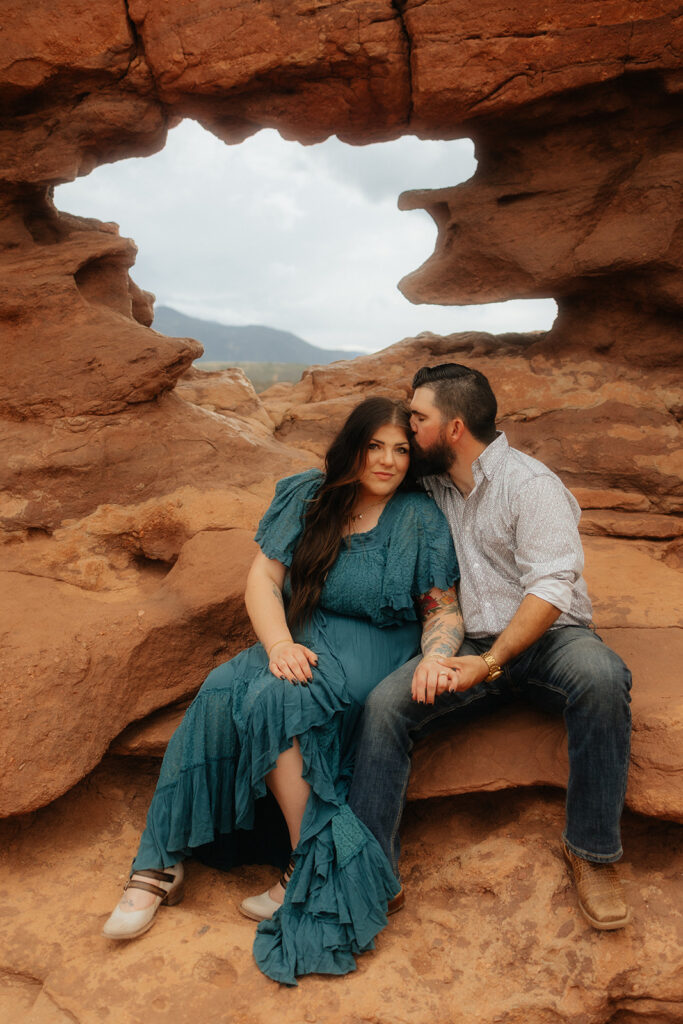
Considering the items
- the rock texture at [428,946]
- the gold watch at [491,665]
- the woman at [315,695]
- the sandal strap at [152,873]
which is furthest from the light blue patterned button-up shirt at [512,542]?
the sandal strap at [152,873]

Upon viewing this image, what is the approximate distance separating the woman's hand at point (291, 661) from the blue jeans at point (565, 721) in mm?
271

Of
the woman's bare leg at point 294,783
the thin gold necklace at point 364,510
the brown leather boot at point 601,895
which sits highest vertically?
the thin gold necklace at point 364,510

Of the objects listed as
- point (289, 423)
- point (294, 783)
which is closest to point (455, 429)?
point (294, 783)

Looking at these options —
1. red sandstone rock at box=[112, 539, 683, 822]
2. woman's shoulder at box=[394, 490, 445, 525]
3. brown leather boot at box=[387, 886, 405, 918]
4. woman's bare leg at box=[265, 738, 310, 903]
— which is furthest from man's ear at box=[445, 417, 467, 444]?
brown leather boot at box=[387, 886, 405, 918]

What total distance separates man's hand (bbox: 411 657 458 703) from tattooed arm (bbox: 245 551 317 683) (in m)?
0.43

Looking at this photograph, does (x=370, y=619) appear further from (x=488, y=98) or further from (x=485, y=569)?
(x=488, y=98)

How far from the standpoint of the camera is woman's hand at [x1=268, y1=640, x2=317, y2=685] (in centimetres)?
298

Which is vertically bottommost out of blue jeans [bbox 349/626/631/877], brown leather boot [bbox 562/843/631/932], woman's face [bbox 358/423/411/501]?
brown leather boot [bbox 562/843/631/932]

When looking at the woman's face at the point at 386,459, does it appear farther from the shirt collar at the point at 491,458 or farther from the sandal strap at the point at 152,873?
the sandal strap at the point at 152,873

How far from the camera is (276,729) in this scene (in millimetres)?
2906

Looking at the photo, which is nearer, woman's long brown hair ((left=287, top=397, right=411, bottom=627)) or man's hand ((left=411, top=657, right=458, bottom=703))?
man's hand ((left=411, top=657, right=458, bottom=703))

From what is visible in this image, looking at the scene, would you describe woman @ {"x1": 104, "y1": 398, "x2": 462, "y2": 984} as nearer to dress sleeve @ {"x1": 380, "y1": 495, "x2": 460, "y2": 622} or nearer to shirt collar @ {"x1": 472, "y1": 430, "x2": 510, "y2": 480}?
dress sleeve @ {"x1": 380, "y1": 495, "x2": 460, "y2": 622}

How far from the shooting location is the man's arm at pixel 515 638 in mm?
2832

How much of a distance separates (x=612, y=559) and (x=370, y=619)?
172 cm
